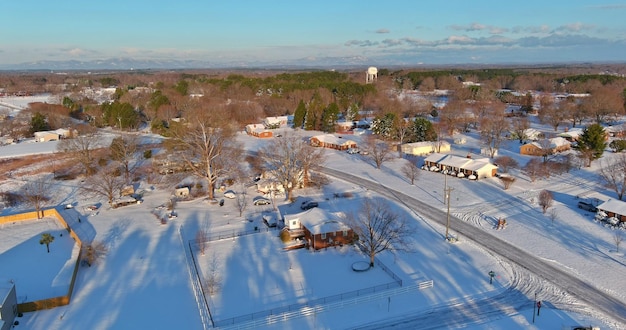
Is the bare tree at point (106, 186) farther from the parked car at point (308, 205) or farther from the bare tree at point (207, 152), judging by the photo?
the parked car at point (308, 205)

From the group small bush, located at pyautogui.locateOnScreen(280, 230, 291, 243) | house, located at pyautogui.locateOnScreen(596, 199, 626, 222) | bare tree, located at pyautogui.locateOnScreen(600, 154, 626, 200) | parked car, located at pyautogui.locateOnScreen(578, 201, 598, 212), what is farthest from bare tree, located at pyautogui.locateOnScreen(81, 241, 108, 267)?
bare tree, located at pyautogui.locateOnScreen(600, 154, 626, 200)

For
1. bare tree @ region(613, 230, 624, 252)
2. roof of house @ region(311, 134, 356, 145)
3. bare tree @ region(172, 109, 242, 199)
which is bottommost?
bare tree @ region(613, 230, 624, 252)

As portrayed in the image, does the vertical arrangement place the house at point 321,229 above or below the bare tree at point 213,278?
above

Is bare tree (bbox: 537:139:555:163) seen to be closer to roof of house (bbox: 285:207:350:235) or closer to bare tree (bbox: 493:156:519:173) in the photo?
bare tree (bbox: 493:156:519:173)

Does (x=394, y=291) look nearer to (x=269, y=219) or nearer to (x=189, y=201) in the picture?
(x=269, y=219)

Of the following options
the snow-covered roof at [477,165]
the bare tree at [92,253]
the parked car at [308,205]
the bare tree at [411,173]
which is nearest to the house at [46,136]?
the bare tree at [92,253]

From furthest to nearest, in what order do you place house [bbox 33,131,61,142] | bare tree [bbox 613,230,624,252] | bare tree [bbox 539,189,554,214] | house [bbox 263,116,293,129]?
house [bbox 263,116,293,129], house [bbox 33,131,61,142], bare tree [bbox 539,189,554,214], bare tree [bbox 613,230,624,252]

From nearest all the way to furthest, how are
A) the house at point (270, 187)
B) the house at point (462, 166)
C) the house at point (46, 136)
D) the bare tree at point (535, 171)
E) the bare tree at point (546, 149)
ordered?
1. the house at point (270, 187)
2. the bare tree at point (535, 171)
3. the house at point (462, 166)
4. the bare tree at point (546, 149)
5. the house at point (46, 136)
